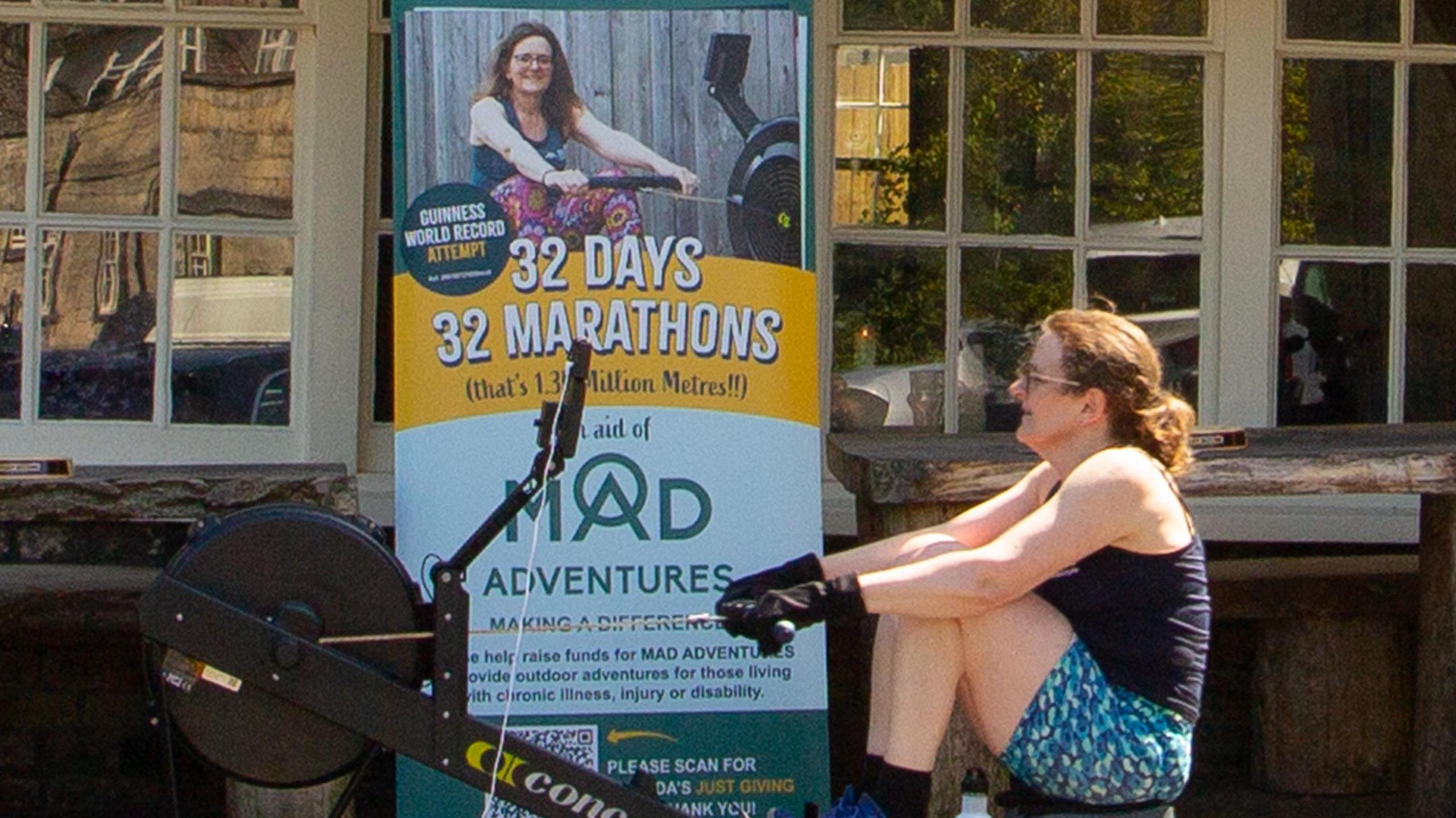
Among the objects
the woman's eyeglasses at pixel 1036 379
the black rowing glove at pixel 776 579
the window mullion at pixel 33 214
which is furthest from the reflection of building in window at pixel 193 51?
the woman's eyeglasses at pixel 1036 379

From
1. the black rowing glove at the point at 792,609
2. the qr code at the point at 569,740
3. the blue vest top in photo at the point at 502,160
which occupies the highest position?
the blue vest top in photo at the point at 502,160

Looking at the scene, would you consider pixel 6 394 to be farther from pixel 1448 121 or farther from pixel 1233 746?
pixel 1448 121

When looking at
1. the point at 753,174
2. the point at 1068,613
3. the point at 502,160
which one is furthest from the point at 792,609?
the point at 502,160

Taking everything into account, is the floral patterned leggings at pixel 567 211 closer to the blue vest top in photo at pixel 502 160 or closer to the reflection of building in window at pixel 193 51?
the blue vest top in photo at pixel 502 160

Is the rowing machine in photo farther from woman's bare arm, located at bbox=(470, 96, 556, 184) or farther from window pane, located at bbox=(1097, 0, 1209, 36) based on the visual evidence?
window pane, located at bbox=(1097, 0, 1209, 36)

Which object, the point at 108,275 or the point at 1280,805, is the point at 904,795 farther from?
the point at 108,275

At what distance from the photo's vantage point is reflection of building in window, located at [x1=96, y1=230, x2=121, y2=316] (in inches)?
218

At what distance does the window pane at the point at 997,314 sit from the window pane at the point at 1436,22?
3.77ft

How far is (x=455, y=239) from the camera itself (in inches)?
177

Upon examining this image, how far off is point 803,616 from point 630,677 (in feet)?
3.81

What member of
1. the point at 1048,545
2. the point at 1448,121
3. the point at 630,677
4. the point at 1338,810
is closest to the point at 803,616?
the point at 1048,545

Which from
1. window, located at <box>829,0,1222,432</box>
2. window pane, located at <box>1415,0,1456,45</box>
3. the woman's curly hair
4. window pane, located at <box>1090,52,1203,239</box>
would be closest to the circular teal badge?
the woman's curly hair

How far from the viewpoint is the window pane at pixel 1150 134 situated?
18.9 feet

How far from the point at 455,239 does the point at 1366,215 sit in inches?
106
